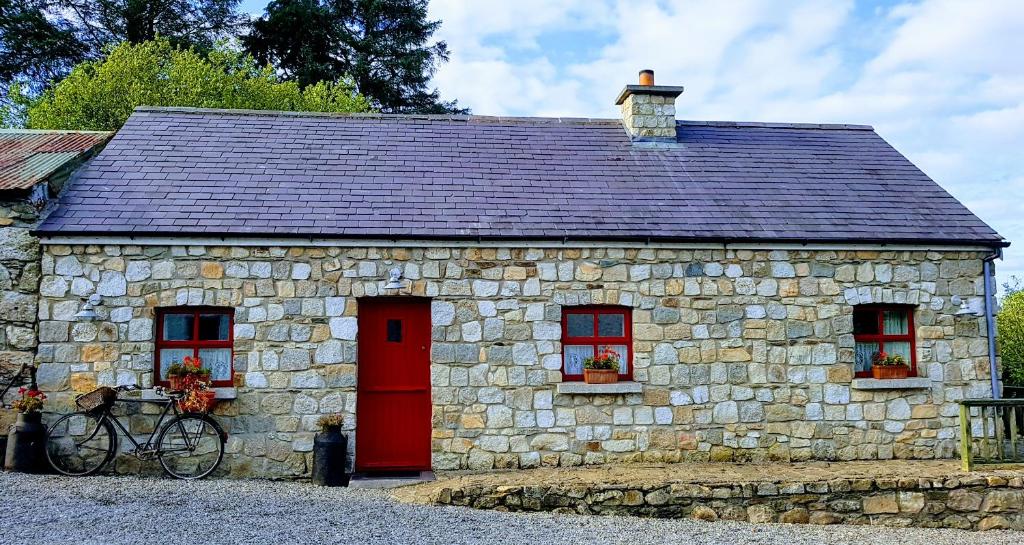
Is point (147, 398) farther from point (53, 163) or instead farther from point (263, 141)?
point (263, 141)

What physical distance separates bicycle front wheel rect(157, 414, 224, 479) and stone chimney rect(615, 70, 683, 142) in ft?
23.2

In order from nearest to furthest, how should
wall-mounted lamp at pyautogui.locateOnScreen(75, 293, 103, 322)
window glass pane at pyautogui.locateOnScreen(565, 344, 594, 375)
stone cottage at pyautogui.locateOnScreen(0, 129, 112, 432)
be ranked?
wall-mounted lamp at pyautogui.locateOnScreen(75, 293, 103, 322), stone cottage at pyautogui.locateOnScreen(0, 129, 112, 432), window glass pane at pyautogui.locateOnScreen(565, 344, 594, 375)

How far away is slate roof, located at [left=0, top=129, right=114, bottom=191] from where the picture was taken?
8.31m

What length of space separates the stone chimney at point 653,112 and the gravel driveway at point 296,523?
614 centimetres

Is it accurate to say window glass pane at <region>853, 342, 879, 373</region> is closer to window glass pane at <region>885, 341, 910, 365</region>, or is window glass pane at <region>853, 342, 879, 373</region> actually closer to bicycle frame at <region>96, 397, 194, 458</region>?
window glass pane at <region>885, 341, 910, 365</region>

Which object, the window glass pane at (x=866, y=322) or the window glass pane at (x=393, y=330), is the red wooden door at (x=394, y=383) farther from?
the window glass pane at (x=866, y=322)

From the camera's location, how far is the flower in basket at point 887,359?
8.83 metres

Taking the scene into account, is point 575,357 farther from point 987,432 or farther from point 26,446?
point 26,446

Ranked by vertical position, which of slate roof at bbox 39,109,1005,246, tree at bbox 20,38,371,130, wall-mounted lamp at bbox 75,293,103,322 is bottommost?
wall-mounted lamp at bbox 75,293,103,322

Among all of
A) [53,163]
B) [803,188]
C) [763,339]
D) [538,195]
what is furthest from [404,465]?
[803,188]

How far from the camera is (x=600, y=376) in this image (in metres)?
8.31

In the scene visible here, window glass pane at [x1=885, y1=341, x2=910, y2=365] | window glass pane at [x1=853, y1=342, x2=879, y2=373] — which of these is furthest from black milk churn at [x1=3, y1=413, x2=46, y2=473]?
window glass pane at [x1=885, y1=341, x2=910, y2=365]

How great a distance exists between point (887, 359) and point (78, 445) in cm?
902

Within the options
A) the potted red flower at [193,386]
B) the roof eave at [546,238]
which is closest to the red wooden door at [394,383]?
the roof eave at [546,238]
